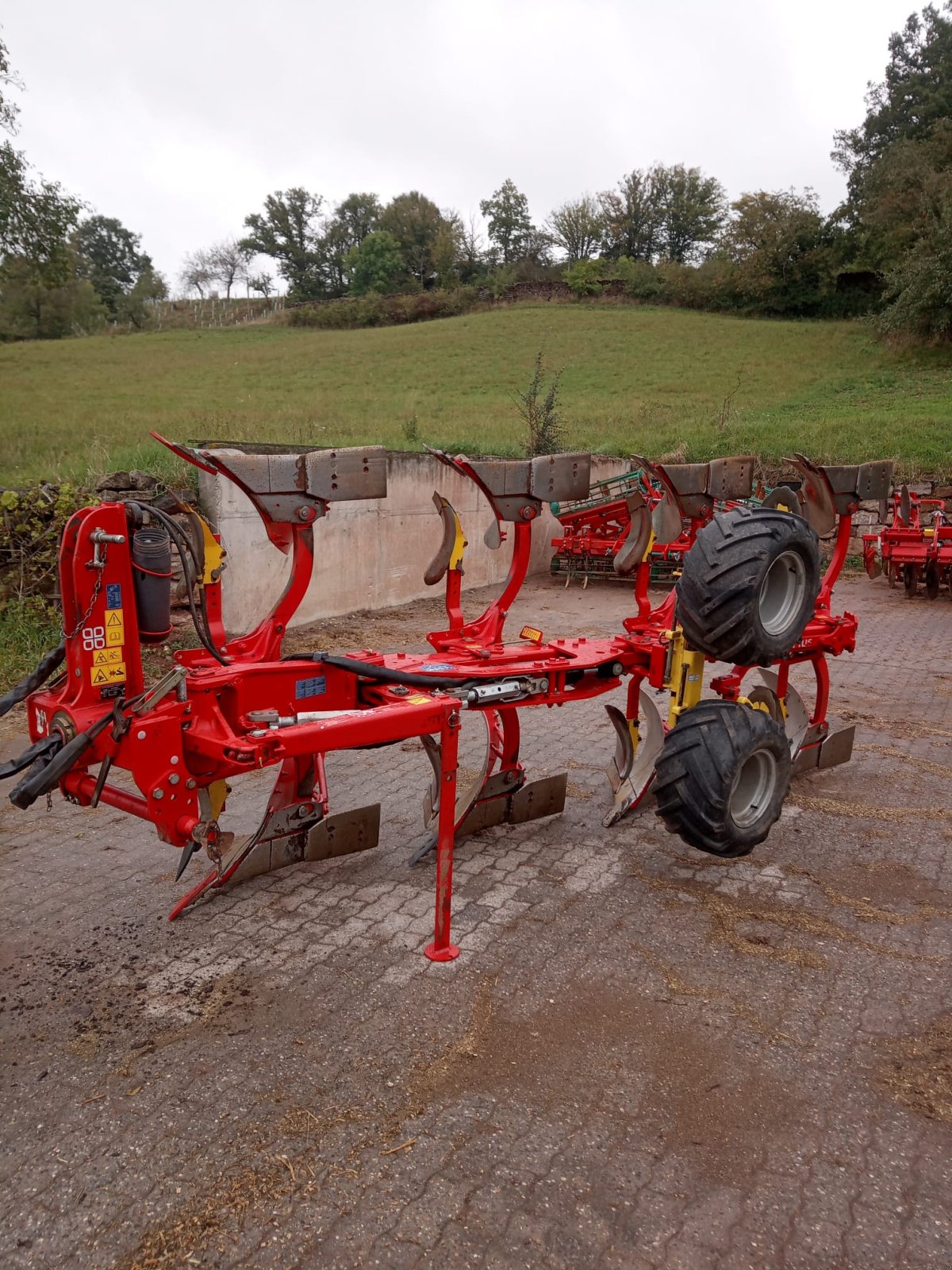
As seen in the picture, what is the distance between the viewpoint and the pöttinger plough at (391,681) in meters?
3.05

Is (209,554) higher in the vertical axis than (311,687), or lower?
higher

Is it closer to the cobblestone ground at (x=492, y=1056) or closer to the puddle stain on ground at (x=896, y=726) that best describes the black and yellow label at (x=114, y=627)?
the cobblestone ground at (x=492, y=1056)

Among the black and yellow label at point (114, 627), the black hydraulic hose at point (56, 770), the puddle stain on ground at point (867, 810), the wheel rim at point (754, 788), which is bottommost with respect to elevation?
the puddle stain on ground at point (867, 810)

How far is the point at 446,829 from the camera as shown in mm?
3424

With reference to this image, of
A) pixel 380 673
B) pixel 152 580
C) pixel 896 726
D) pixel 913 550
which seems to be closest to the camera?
pixel 152 580

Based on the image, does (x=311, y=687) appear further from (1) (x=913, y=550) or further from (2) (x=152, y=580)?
(1) (x=913, y=550)

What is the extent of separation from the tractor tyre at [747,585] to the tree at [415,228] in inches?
2739

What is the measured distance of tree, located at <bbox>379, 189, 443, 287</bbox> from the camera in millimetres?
69875

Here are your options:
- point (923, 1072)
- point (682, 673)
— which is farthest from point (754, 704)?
point (923, 1072)

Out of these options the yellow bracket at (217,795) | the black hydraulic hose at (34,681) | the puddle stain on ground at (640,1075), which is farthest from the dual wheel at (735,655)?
the black hydraulic hose at (34,681)

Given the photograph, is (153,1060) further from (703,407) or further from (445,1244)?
(703,407)

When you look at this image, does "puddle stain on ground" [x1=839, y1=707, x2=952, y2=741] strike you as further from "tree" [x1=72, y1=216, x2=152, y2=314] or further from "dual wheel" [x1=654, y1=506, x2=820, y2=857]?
"tree" [x1=72, y1=216, x2=152, y2=314]

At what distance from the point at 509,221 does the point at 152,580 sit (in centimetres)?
7845

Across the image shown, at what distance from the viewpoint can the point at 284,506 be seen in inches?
141
